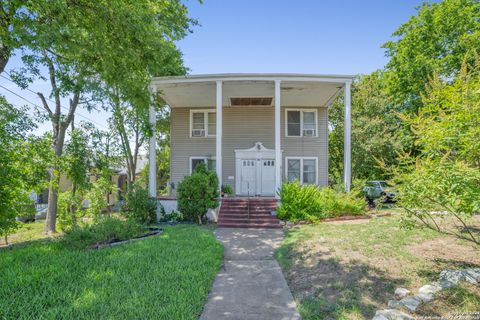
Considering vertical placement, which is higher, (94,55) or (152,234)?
(94,55)

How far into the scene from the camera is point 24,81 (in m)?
8.73

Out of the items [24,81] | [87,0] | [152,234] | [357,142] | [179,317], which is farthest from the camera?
[357,142]

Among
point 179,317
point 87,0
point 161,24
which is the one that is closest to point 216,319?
point 179,317

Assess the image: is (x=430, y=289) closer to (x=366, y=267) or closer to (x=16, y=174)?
(x=366, y=267)

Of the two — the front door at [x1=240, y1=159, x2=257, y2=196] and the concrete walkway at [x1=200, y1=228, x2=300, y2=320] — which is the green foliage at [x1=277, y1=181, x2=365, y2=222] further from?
the concrete walkway at [x1=200, y1=228, x2=300, y2=320]

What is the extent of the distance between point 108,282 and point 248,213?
6667 mm

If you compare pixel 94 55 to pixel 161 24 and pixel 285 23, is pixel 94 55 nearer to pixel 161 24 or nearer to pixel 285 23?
pixel 161 24

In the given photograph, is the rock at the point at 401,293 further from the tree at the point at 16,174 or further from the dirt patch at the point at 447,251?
the tree at the point at 16,174

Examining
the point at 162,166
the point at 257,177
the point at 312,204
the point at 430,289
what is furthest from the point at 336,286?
the point at 162,166

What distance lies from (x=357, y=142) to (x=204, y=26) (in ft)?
39.3

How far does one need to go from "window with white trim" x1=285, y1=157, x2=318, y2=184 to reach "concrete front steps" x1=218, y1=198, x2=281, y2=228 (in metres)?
3.73

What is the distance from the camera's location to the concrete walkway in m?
3.42

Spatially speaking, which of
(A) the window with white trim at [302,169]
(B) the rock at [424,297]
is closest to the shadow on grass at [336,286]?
(B) the rock at [424,297]

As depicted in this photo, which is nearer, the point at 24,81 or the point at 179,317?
the point at 179,317
